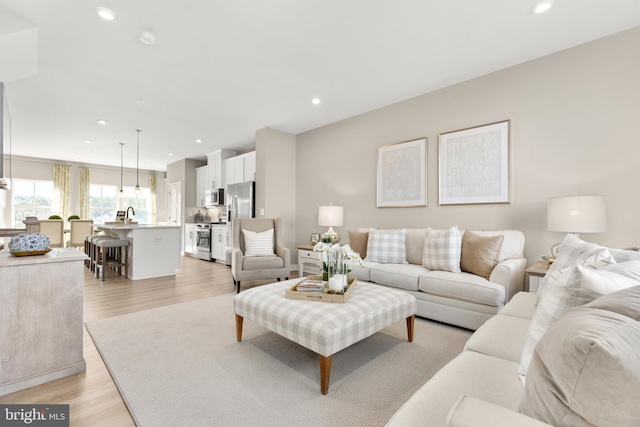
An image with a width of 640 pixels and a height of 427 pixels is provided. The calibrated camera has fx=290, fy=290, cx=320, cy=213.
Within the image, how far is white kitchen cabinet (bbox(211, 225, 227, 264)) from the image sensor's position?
6.41 metres

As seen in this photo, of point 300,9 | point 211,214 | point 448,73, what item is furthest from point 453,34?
point 211,214

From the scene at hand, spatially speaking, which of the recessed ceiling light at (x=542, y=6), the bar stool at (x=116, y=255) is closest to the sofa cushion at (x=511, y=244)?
the recessed ceiling light at (x=542, y=6)

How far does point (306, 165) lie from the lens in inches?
215

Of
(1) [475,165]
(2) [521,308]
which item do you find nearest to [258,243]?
(1) [475,165]

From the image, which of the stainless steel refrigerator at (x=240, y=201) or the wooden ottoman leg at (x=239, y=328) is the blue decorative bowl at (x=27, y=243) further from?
the stainless steel refrigerator at (x=240, y=201)

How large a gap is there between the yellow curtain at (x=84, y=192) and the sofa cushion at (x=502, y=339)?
1042 centimetres

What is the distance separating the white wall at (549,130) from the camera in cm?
254

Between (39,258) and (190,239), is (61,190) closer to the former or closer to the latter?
(190,239)

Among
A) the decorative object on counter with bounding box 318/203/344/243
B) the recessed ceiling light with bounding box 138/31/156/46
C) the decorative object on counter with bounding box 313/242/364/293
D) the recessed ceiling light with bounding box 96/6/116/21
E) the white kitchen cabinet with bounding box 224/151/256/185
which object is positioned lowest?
the decorative object on counter with bounding box 313/242/364/293

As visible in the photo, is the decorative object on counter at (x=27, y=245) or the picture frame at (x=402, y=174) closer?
the decorative object on counter at (x=27, y=245)

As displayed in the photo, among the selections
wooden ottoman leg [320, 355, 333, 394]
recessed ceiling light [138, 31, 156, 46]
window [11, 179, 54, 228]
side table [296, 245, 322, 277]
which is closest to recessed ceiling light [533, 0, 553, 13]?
wooden ottoman leg [320, 355, 333, 394]

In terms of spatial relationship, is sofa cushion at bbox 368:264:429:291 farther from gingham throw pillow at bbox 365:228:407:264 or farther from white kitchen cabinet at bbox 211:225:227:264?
white kitchen cabinet at bbox 211:225:227:264

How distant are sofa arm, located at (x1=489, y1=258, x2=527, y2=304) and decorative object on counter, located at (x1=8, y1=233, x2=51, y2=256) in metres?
3.48

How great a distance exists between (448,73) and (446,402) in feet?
11.1
